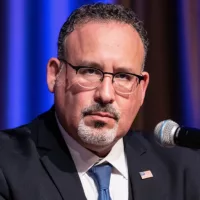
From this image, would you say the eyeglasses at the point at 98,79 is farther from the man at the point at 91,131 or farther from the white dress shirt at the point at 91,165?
the white dress shirt at the point at 91,165

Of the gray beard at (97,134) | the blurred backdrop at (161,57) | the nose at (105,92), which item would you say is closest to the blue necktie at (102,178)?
the gray beard at (97,134)

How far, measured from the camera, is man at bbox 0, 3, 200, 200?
47.8 inches

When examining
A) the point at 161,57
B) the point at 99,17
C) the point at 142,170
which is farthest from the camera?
the point at 161,57

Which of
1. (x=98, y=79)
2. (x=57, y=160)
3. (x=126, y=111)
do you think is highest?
(x=98, y=79)

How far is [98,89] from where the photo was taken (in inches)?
47.9

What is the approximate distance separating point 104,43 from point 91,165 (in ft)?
1.20

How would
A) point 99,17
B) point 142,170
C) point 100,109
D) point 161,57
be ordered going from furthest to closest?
point 161,57 < point 142,170 < point 99,17 < point 100,109

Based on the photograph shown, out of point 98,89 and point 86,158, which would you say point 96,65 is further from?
point 86,158

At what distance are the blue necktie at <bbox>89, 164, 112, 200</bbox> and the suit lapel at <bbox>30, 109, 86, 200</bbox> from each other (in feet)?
0.17

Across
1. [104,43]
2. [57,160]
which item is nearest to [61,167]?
[57,160]

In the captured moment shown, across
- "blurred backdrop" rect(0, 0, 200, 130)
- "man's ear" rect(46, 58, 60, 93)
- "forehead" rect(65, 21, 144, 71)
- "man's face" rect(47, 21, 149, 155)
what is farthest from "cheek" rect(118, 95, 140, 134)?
"blurred backdrop" rect(0, 0, 200, 130)

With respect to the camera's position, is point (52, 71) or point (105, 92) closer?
point (105, 92)

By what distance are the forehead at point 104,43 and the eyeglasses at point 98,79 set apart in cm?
3

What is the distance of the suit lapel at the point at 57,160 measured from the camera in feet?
4.06
